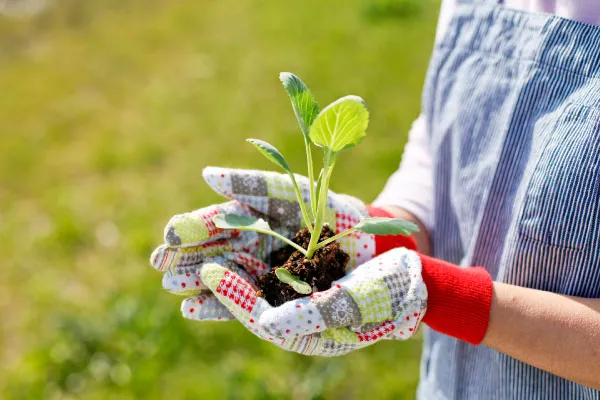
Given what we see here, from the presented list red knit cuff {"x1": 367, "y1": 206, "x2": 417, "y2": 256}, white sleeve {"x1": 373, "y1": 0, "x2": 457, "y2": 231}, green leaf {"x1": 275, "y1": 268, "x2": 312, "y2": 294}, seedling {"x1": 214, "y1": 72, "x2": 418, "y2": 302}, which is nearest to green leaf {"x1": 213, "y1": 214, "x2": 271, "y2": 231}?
seedling {"x1": 214, "y1": 72, "x2": 418, "y2": 302}

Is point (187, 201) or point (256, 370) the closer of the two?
point (256, 370)

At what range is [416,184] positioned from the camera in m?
1.78

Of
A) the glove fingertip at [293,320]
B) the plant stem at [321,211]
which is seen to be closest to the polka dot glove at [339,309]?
the glove fingertip at [293,320]

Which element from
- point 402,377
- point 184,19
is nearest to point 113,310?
point 402,377

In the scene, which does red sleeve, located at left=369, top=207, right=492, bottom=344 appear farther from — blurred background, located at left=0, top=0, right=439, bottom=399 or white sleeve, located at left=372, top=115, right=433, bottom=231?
blurred background, located at left=0, top=0, right=439, bottom=399

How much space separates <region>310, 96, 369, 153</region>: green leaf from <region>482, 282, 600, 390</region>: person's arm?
46 cm

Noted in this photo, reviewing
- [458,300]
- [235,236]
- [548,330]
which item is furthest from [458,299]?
[235,236]

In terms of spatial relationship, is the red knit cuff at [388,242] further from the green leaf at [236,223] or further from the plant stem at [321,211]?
the green leaf at [236,223]

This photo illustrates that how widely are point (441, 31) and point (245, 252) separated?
2.56 ft

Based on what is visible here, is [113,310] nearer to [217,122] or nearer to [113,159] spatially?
[113,159]

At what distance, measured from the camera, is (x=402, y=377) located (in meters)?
2.84

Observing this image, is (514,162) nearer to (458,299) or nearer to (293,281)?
(458,299)

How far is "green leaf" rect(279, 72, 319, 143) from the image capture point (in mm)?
1317

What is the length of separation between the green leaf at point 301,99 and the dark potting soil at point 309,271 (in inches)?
11.1
